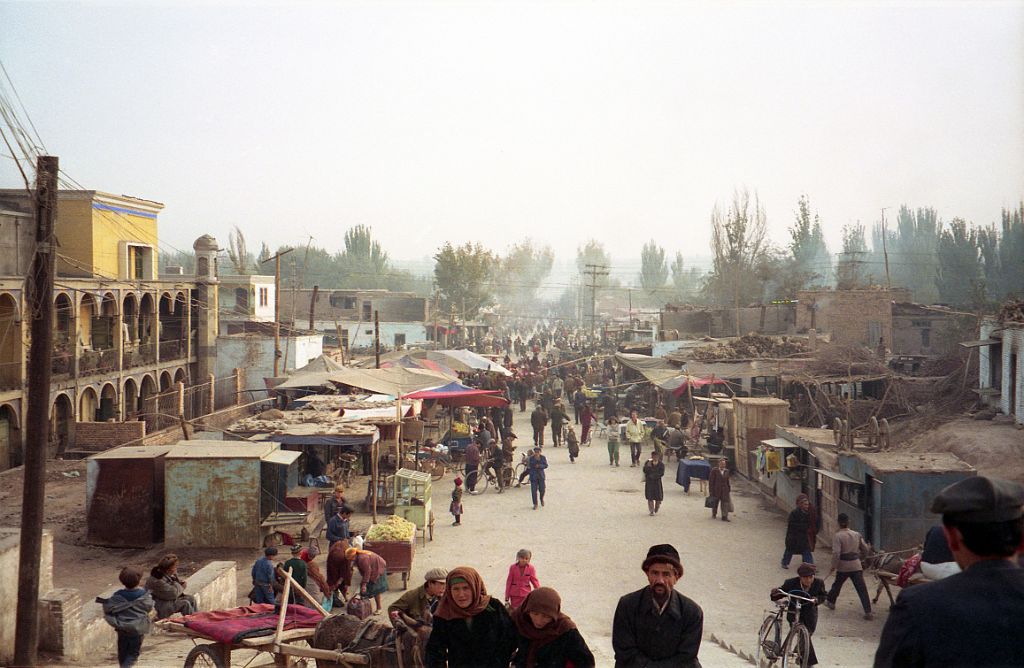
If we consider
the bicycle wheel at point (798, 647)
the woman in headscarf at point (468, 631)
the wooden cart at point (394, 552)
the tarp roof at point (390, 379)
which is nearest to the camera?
the woman in headscarf at point (468, 631)

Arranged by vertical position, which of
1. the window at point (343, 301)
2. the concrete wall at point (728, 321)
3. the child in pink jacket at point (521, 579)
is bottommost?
the child in pink jacket at point (521, 579)

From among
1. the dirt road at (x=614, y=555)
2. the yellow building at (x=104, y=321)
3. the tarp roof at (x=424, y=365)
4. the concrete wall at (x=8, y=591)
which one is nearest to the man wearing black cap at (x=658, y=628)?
the dirt road at (x=614, y=555)

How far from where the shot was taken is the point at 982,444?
15727 mm

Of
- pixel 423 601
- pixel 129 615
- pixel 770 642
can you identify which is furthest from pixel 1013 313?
pixel 129 615

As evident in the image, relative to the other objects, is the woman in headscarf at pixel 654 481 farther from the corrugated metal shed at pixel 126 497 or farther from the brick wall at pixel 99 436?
the brick wall at pixel 99 436

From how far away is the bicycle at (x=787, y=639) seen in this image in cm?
709

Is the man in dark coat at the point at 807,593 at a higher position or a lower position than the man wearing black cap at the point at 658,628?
lower

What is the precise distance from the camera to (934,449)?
16641 millimetres

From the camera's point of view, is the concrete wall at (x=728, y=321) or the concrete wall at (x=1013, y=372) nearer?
the concrete wall at (x=1013, y=372)

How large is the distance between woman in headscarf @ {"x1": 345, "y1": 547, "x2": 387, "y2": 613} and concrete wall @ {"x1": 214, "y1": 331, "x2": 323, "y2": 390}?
2460 cm

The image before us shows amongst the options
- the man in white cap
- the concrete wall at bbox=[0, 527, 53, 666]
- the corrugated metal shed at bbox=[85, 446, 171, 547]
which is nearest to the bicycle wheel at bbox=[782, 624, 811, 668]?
the man in white cap

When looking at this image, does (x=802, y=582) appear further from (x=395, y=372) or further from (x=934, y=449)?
(x=395, y=372)

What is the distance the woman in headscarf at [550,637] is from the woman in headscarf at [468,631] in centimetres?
18

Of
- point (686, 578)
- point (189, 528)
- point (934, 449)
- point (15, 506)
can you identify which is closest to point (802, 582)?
point (686, 578)
